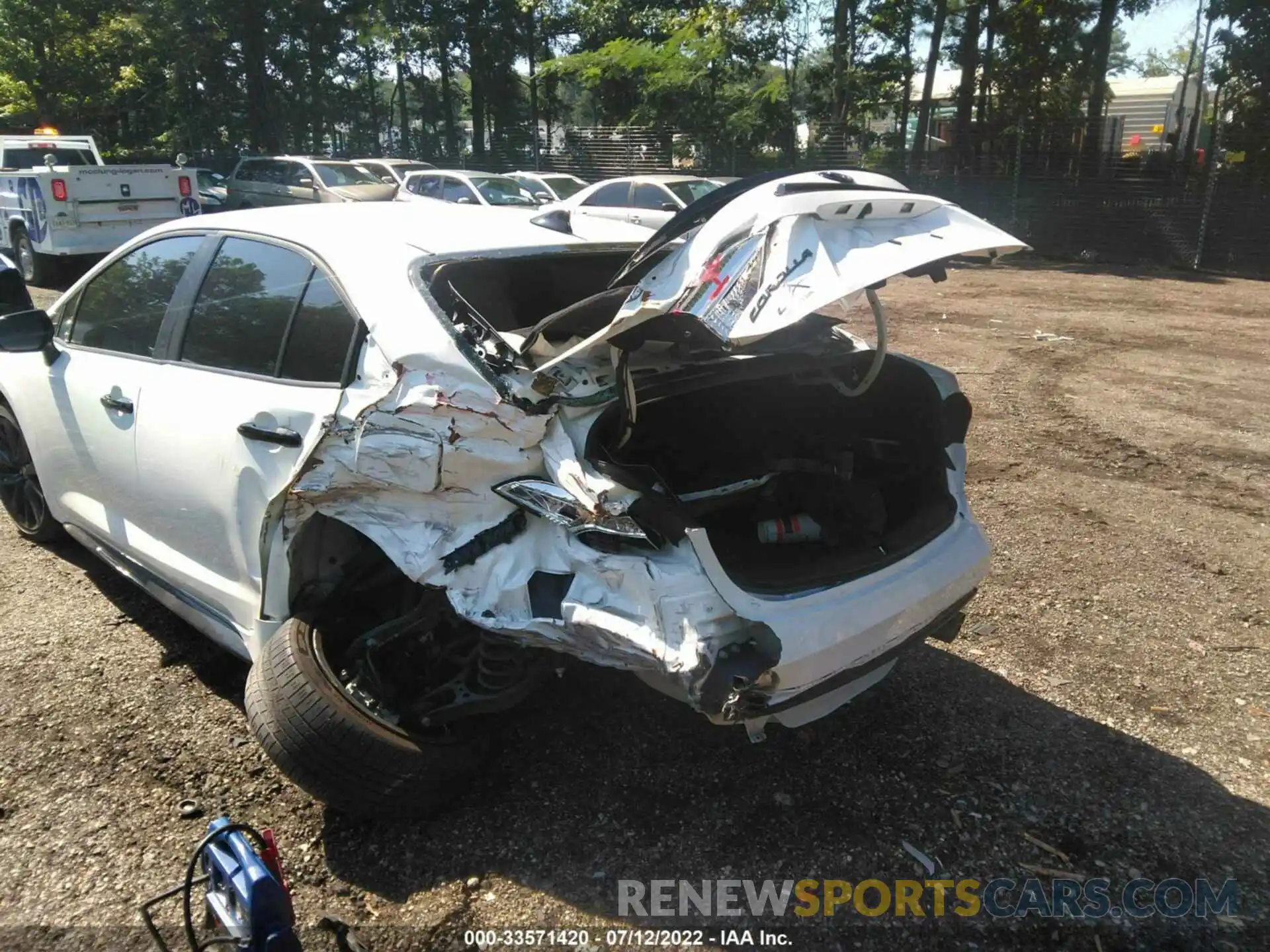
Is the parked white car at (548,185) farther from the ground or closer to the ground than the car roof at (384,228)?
farther from the ground

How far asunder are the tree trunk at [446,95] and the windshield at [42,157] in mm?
17180

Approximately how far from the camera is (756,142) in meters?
23.8

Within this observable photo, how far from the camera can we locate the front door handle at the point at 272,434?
2.79 m

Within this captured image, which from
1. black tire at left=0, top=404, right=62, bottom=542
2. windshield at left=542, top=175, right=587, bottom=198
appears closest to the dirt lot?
black tire at left=0, top=404, right=62, bottom=542

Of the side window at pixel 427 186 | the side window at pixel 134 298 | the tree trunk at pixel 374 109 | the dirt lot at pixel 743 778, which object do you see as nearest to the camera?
the dirt lot at pixel 743 778

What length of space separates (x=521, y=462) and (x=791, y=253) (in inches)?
35.5

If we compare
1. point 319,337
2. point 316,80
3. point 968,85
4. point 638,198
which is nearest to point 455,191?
point 638,198

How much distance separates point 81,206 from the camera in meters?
12.1

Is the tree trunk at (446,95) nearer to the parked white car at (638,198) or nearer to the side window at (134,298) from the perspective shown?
the parked white car at (638,198)

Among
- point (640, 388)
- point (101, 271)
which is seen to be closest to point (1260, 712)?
point (640, 388)

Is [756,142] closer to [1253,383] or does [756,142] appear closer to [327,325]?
[1253,383]

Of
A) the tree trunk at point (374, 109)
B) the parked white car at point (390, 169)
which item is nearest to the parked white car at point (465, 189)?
the parked white car at point (390, 169)

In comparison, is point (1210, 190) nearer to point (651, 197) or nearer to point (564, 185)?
point (651, 197)

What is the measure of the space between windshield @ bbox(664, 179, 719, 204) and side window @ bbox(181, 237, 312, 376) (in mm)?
11734
